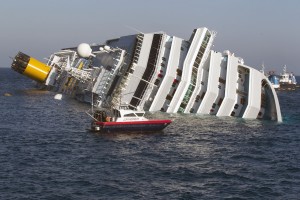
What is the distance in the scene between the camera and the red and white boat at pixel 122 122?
51975 mm

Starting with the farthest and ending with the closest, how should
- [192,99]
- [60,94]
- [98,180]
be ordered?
[60,94], [192,99], [98,180]

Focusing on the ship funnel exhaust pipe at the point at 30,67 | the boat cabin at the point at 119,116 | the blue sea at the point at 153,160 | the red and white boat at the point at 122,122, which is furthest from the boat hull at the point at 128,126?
the ship funnel exhaust pipe at the point at 30,67

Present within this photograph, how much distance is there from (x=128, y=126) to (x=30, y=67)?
176 ft

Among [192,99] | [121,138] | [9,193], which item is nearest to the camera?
[9,193]

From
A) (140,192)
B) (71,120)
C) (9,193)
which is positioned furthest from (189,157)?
(71,120)

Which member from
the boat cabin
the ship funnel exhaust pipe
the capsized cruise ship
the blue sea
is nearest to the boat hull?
the boat cabin

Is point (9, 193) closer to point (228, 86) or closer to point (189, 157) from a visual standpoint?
point (189, 157)

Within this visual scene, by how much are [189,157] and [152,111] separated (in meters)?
23.7

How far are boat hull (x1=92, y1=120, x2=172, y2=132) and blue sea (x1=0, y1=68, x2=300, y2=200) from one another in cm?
92

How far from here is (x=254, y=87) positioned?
68375mm

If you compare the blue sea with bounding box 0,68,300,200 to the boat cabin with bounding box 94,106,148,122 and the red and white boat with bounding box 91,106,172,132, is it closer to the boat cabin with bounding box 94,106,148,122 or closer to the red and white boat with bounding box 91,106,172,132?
the red and white boat with bounding box 91,106,172,132

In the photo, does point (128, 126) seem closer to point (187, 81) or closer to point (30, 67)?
point (187, 81)

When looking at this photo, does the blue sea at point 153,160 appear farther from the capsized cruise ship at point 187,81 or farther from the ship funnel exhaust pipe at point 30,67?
the ship funnel exhaust pipe at point 30,67

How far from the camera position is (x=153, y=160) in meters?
41.4
